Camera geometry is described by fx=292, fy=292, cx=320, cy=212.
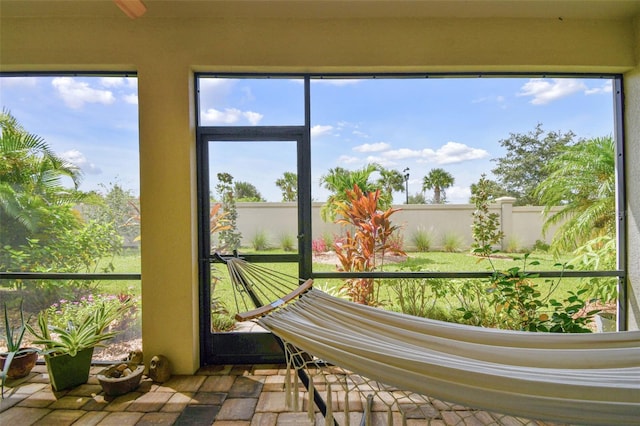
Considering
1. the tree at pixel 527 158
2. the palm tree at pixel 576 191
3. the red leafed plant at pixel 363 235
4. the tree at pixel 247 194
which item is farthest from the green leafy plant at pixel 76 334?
the palm tree at pixel 576 191

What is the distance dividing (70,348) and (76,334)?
9cm

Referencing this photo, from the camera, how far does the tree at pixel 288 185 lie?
90.7 inches

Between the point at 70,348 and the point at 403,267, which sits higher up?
the point at 403,267

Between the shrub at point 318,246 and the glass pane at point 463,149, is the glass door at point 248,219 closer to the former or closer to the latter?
the shrub at point 318,246

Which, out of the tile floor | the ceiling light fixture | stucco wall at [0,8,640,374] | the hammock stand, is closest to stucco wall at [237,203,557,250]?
stucco wall at [0,8,640,374]

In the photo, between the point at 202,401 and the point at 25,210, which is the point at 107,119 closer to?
the point at 25,210

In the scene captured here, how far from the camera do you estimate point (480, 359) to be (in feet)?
3.76

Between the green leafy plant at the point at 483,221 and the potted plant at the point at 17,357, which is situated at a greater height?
the green leafy plant at the point at 483,221

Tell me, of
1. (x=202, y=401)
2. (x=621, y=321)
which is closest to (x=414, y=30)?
(x=621, y=321)

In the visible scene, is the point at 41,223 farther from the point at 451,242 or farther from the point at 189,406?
the point at 451,242

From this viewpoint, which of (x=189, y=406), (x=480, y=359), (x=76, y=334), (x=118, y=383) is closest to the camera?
(x=480, y=359)

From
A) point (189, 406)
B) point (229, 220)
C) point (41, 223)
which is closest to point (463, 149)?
point (229, 220)

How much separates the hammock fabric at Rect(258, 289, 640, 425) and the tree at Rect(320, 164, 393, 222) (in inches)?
37.0

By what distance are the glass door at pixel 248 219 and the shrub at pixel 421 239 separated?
0.86m
